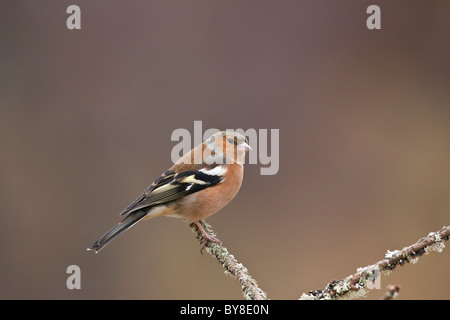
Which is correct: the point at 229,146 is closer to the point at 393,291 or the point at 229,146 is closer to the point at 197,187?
the point at 197,187

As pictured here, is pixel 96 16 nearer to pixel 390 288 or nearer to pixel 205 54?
pixel 205 54

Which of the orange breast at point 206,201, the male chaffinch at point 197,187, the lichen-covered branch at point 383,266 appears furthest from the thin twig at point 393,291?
the orange breast at point 206,201

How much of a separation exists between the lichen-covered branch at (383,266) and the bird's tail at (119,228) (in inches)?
62.8

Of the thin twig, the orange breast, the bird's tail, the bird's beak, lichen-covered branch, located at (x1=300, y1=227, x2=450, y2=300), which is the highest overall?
the bird's beak

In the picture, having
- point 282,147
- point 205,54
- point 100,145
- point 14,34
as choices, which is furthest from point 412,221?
point 14,34

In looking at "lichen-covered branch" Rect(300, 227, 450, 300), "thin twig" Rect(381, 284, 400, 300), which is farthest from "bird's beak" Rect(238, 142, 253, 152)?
"thin twig" Rect(381, 284, 400, 300)

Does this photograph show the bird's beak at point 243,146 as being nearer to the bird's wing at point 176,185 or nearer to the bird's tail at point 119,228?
the bird's wing at point 176,185

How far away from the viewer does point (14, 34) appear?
22.4ft

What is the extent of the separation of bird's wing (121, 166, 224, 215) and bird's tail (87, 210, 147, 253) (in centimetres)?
6

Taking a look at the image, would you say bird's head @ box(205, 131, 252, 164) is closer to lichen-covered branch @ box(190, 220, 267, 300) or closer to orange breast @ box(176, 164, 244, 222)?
orange breast @ box(176, 164, 244, 222)

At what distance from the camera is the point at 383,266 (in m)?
2.25

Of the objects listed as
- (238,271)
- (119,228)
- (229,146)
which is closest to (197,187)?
(229,146)

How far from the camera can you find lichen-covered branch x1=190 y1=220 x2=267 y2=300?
2668 mm

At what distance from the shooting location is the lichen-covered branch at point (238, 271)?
267 cm
